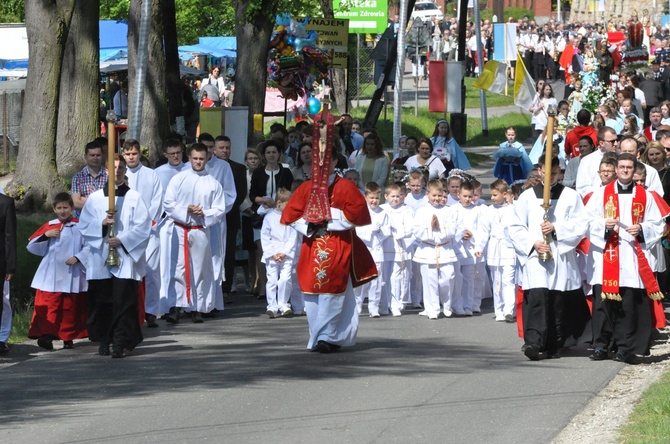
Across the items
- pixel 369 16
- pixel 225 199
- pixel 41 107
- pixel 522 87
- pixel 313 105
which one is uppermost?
pixel 369 16

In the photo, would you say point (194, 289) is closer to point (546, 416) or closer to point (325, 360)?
point (325, 360)

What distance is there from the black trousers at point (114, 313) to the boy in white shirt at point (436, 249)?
145 inches

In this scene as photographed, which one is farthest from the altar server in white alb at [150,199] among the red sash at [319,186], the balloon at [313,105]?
the balloon at [313,105]

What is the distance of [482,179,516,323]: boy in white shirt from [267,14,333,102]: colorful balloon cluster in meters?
10.4

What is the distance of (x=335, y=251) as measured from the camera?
12.6 metres

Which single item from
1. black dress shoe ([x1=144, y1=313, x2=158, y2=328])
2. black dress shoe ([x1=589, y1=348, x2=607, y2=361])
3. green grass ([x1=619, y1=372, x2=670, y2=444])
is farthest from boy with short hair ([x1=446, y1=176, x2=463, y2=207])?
green grass ([x1=619, y1=372, x2=670, y2=444])

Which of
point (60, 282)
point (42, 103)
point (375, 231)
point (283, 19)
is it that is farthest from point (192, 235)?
point (283, 19)

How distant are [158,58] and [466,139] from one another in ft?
51.2

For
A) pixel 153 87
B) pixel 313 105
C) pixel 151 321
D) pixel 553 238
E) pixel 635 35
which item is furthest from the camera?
pixel 635 35

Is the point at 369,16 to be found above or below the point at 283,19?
above

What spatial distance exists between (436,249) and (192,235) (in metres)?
2.58

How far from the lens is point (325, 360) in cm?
1208

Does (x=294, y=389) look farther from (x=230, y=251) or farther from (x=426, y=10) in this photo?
(x=426, y=10)

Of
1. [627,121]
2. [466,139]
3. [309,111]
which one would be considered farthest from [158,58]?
[466,139]
